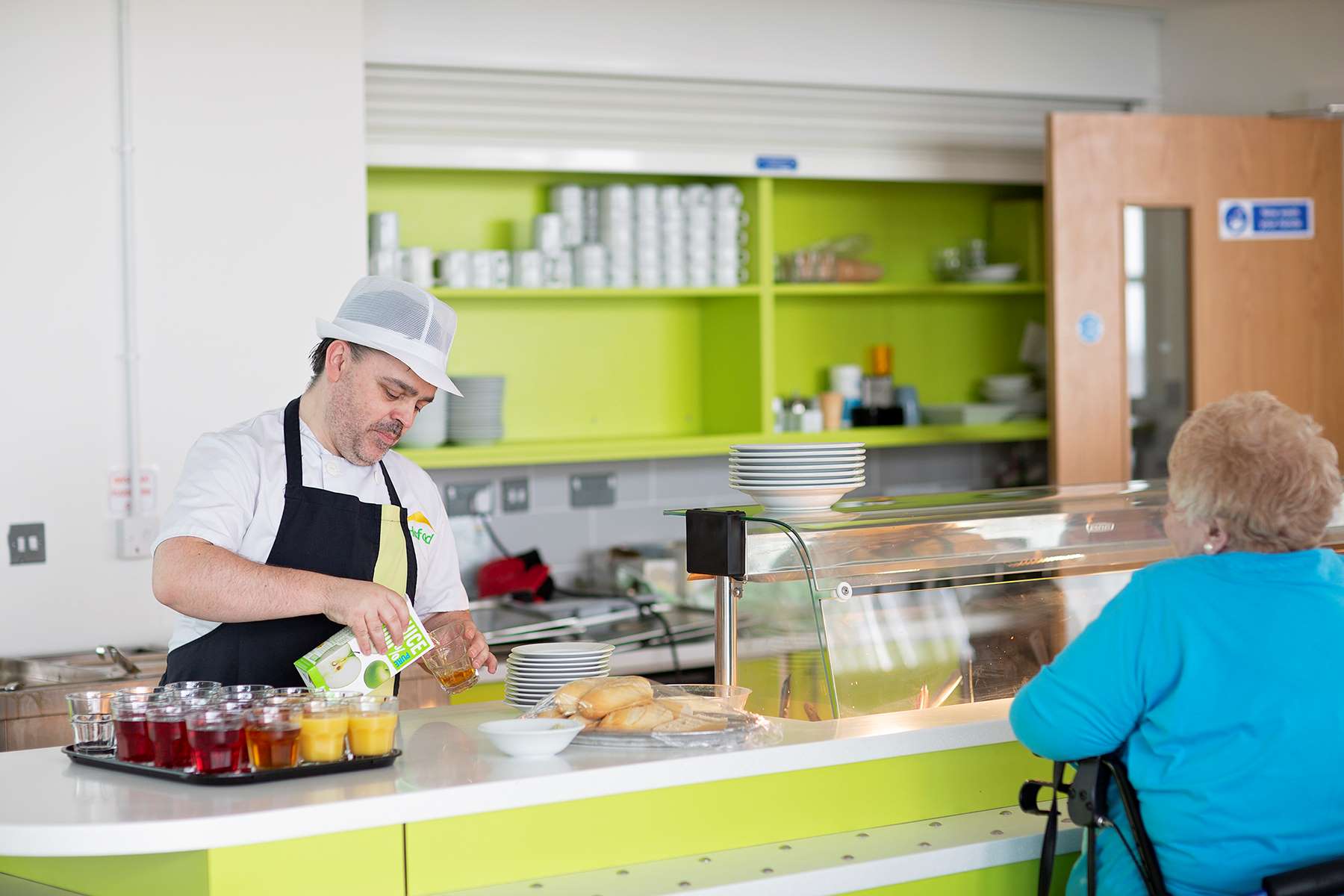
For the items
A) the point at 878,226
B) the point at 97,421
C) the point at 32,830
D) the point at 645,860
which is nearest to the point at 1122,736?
the point at 645,860

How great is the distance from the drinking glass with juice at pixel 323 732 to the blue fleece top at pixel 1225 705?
97cm

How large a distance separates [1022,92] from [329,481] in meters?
3.18

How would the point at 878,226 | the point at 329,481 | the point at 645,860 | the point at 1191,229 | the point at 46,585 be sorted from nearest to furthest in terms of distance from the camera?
the point at 645,860 → the point at 329,481 → the point at 46,585 → the point at 1191,229 → the point at 878,226

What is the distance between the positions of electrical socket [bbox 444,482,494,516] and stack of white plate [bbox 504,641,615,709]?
2196mm

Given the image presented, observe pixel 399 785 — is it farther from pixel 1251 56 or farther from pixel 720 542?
pixel 1251 56

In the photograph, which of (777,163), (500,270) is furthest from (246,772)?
(777,163)

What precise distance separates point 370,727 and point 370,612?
269mm

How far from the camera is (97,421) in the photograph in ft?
12.1

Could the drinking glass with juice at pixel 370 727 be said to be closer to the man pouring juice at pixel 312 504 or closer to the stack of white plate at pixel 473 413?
the man pouring juice at pixel 312 504

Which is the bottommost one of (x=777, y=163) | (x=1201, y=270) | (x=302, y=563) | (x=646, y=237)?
(x=302, y=563)

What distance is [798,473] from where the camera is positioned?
252 centimetres

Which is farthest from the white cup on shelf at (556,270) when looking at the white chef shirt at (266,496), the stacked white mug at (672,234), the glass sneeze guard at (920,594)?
the glass sneeze guard at (920,594)

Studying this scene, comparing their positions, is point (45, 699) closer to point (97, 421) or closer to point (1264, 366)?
point (97, 421)

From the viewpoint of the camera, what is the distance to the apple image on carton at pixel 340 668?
7.45 feet
